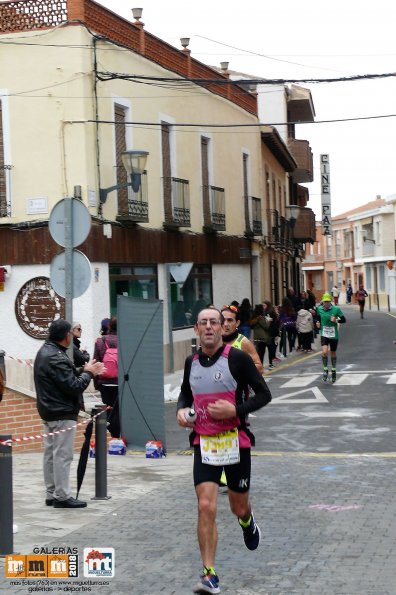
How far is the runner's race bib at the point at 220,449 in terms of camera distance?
671 cm

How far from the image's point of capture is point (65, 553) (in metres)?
7.36

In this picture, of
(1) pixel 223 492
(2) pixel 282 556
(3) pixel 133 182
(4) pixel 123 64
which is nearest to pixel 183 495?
(1) pixel 223 492

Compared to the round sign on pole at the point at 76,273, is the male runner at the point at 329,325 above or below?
below

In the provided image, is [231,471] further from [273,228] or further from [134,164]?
[273,228]

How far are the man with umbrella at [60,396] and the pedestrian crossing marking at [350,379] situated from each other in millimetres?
11127

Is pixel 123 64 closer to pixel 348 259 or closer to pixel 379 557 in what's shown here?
pixel 379 557

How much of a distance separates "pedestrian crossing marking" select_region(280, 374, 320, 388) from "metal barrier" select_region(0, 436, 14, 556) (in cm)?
1290

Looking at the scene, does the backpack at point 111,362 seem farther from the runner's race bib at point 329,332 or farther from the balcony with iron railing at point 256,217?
the balcony with iron railing at point 256,217

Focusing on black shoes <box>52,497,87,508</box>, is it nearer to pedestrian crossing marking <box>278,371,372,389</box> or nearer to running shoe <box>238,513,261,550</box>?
running shoe <box>238,513,261,550</box>

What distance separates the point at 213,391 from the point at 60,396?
2.98m

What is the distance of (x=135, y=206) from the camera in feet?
75.5

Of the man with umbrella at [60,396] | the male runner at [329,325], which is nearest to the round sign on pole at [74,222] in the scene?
the man with umbrella at [60,396]

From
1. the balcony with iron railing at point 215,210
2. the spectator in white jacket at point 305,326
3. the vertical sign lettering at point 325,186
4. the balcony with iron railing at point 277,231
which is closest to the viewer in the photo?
the spectator in white jacket at point 305,326

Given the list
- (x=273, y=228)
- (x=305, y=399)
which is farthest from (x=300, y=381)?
(x=273, y=228)
